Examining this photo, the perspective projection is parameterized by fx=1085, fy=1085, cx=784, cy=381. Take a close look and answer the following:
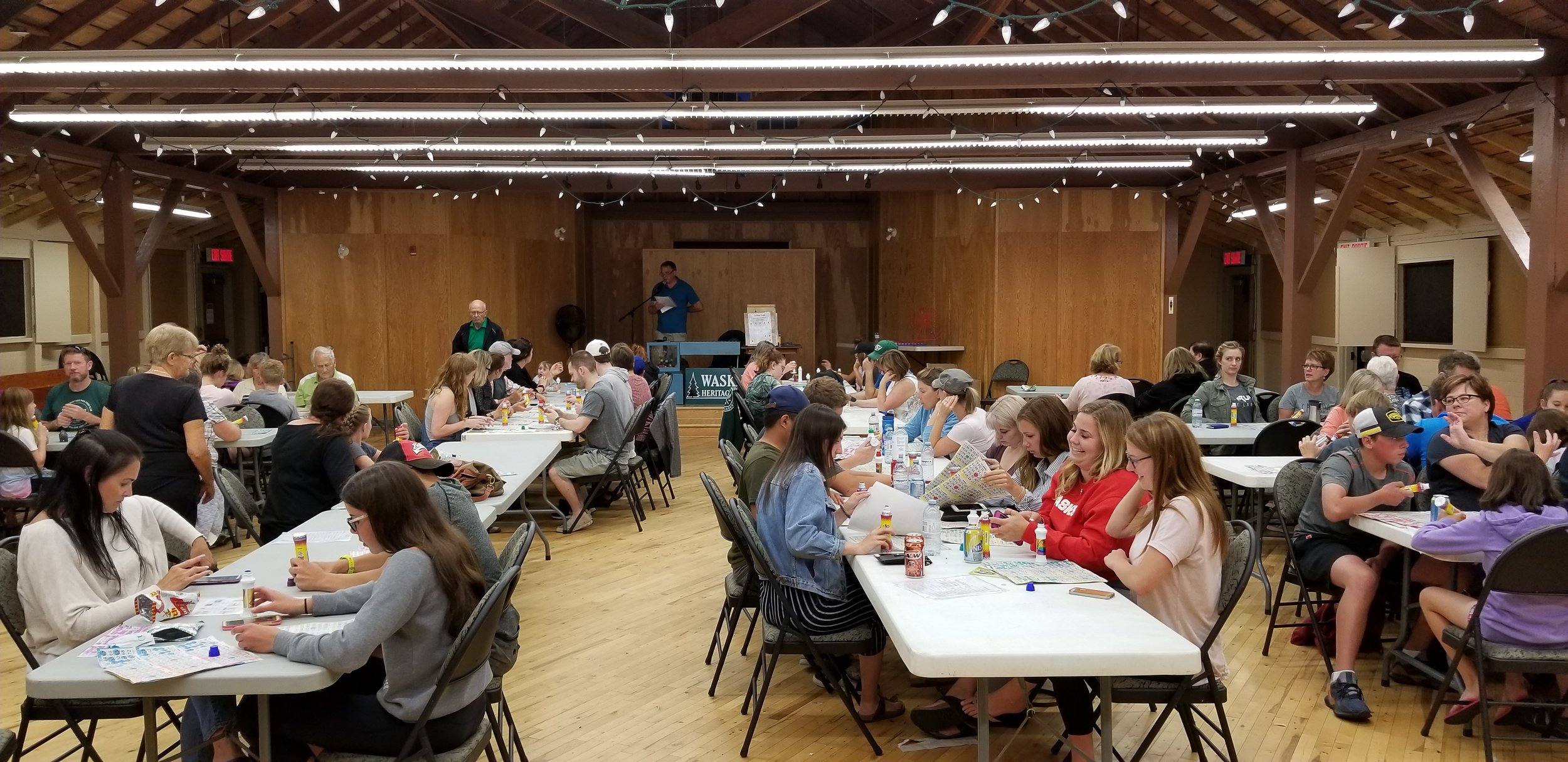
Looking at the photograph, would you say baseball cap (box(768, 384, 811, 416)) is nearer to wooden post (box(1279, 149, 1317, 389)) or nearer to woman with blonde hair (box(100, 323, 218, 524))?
woman with blonde hair (box(100, 323, 218, 524))

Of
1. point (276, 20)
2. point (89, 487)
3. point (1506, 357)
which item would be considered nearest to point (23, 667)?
point (89, 487)

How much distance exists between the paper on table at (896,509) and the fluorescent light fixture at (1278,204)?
1213 centimetres

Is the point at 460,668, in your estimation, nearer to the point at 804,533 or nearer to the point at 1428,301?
the point at 804,533

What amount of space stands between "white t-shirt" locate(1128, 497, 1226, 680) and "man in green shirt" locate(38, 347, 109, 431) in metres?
7.47

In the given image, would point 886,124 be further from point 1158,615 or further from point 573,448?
point 1158,615

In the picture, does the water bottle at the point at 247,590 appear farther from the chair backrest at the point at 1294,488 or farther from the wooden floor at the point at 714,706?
the chair backrest at the point at 1294,488

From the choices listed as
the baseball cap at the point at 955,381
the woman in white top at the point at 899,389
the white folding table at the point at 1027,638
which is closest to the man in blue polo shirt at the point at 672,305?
the woman in white top at the point at 899,389

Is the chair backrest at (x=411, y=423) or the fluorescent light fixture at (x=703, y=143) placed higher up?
the fluorescent light fixture at (x=703, y=143)

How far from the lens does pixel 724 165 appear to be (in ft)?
43.1

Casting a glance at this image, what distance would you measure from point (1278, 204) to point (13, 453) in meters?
14.2

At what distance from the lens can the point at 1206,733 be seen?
4.33 meters

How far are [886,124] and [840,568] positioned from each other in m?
11.5

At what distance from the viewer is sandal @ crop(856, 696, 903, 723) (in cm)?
441

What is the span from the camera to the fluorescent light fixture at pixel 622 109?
28.4 ft
